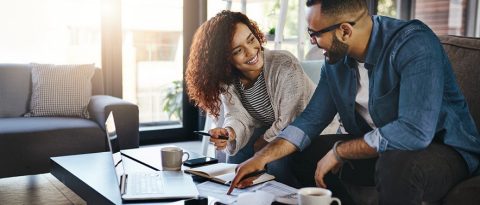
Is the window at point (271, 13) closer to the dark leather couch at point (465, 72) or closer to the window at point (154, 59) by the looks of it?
the window at point (154, 59)

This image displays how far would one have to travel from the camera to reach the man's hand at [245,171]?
141 centimetres

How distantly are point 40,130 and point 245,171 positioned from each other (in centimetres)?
153

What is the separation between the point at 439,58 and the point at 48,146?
2.03 metres

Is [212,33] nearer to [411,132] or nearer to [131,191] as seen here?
[131,191]

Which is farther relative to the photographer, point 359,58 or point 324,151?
point 324,151

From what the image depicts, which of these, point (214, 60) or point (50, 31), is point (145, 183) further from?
point (50, 31)

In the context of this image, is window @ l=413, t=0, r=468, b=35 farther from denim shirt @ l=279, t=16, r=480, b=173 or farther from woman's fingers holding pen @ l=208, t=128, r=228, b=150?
denim shirt @ l=279, t=16, r=480, b=173

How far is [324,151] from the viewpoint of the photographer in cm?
177

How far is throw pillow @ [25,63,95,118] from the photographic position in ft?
9.75

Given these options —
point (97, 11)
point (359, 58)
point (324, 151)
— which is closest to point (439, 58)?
point (359, 58)

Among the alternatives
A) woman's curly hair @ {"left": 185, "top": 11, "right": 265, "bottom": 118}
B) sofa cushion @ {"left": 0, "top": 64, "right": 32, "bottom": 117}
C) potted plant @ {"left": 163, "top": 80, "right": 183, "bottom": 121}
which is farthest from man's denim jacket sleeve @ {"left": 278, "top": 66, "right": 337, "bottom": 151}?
potted plant @ {"left": 163, "top": 80, "right": 183, "bottom": 121}

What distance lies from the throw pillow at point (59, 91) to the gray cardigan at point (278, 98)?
1254mm

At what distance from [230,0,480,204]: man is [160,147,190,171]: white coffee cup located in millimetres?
319

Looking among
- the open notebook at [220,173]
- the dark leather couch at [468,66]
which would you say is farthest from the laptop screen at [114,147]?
the dark leather couch at [468,66]
